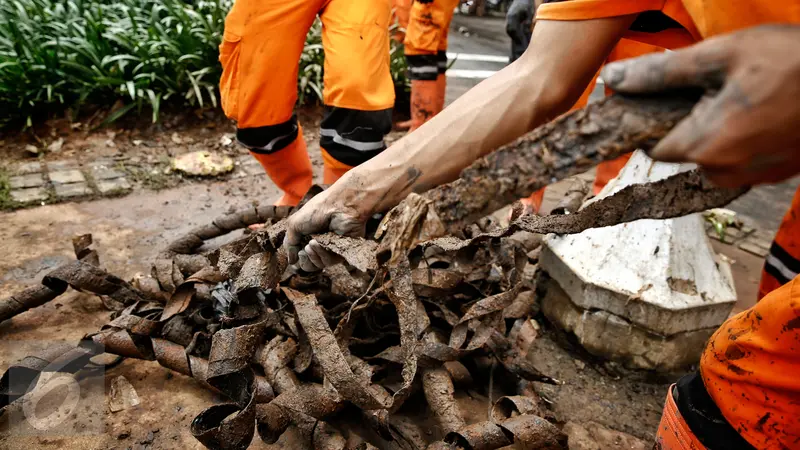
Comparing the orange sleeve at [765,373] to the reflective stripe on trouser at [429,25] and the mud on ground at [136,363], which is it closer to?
the mud on ground at [136,363]

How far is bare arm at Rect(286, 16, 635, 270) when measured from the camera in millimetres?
1139

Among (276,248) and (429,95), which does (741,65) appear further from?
(429,95)

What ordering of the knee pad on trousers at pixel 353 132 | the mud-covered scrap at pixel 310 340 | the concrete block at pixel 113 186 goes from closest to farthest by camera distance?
the mud-covered scrap at pixel 310 340, the knee pad on trousers at pixel 353 132, the concrete block at pixel 113 186

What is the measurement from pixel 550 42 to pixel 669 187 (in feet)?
1.49

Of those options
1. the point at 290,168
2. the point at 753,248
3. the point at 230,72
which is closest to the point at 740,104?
the point at 230,72

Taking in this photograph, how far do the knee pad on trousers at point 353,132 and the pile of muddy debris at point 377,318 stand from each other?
0.61 meters

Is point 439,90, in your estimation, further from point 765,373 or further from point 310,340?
point 765,373

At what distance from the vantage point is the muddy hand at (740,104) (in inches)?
24.6

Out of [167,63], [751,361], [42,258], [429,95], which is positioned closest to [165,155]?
[167,63]

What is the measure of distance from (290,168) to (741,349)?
225 centimetres

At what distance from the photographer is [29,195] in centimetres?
314

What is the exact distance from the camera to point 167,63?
4.55 metres

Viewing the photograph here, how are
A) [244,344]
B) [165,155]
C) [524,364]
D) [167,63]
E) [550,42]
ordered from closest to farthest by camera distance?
1. [550,42]
2. [244,344]
3. [524,364]
4. [165,155]
5. [167,63]

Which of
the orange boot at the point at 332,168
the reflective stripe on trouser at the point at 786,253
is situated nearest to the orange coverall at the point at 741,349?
the reflective stripe on trouser at the point at 786,253
